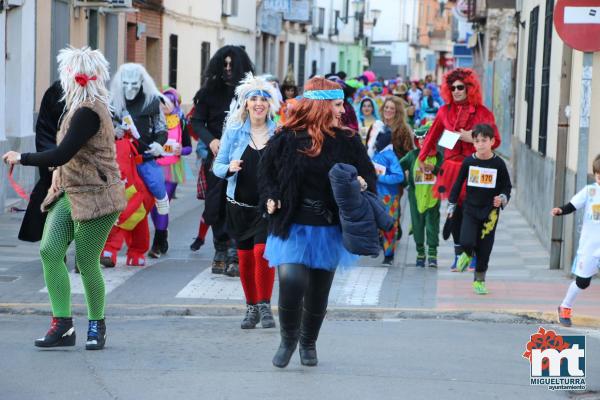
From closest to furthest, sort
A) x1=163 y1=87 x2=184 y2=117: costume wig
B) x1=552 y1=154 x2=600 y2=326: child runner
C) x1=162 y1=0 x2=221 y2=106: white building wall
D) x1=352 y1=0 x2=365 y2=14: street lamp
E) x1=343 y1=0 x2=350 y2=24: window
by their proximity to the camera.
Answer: x1=552 y1=154 x2=600 y2=326: child runner, x1=163 y1=87 x2=184 y2=117: costume wig, x1=162 y1=0 x2=221 y2=106: white building wall, x1=352 y1=0 x2=365 y2=14: street lamp, x1=343 y1=0 x2=350 y2=24: window

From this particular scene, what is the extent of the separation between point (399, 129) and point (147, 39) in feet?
52.9

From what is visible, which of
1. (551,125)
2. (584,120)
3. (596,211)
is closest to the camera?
(596,211)

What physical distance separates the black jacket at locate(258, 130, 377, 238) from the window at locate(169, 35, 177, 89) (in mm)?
23496

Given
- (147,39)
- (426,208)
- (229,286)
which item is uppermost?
(147,39)

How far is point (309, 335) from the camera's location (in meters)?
7.41

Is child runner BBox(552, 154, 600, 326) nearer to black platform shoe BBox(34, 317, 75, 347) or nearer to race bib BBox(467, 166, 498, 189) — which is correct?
race bib BBox(467, 166, 498, 189)

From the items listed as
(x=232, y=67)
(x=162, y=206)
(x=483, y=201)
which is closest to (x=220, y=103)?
(x=232, y=67)

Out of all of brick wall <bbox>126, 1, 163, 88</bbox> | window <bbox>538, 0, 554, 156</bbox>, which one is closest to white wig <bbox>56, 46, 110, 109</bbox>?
window <bbox>538, 0, 554, 156</bbox>

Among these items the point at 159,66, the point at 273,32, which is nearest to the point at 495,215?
the point at 159,66

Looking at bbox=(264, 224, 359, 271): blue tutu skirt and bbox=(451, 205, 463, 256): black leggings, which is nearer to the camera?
bbox=(264, 224, 359, 271): blue tutu skirt

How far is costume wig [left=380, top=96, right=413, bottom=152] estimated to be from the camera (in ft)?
42.9

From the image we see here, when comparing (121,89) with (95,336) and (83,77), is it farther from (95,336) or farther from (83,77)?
(95,336)

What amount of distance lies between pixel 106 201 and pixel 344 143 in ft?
5.13

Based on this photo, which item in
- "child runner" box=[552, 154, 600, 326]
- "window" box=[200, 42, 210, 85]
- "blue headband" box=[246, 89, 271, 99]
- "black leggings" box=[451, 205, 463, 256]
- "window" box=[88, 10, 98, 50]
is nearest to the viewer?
"blue headband" box=[246, 89, 271, 99]
